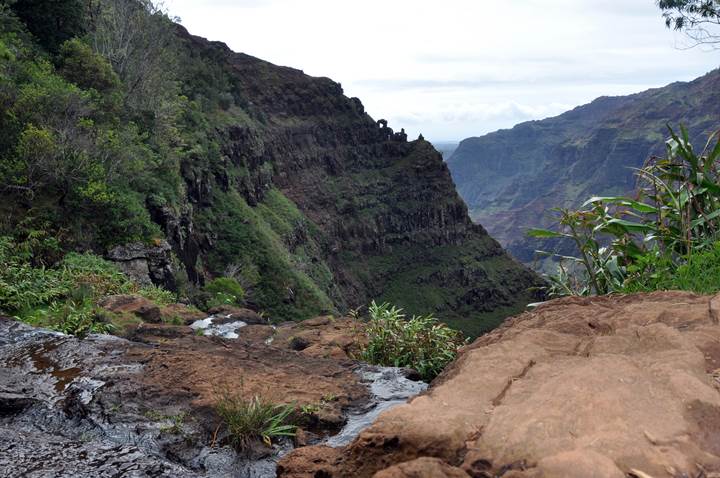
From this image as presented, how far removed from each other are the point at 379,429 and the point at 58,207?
45.6 feet

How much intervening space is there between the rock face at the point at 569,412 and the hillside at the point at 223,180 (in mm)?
11741

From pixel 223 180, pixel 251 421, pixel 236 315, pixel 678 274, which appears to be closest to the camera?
pixel 251 421

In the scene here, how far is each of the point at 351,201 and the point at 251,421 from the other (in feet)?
286

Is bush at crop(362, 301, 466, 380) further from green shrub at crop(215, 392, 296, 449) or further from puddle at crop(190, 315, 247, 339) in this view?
puddle at crop(190, 315, 247, 339)

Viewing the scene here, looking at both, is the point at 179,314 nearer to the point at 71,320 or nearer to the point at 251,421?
the point at 71,320

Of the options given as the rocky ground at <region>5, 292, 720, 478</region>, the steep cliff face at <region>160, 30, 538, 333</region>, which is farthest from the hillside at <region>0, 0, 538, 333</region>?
the rocky ground at <region>5, 292, 720, 478</region>

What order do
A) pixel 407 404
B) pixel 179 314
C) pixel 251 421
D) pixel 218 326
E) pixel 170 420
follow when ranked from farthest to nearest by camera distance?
pixel 179 314
pixel 218 326
pixel 170 420
pixel 251 421
pixel 407 404

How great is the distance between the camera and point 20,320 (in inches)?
356

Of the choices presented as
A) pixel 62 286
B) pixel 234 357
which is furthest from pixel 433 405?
pixel 62 286

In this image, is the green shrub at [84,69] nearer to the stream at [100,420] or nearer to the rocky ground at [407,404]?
the rocky ground at [407,404]

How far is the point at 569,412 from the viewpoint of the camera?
3199mm

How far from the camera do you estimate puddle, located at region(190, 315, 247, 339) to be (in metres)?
10.7

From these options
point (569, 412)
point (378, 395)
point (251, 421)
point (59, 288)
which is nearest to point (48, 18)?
point (59, 288)

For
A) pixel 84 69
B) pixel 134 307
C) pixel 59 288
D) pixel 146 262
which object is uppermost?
pixel 84 69
